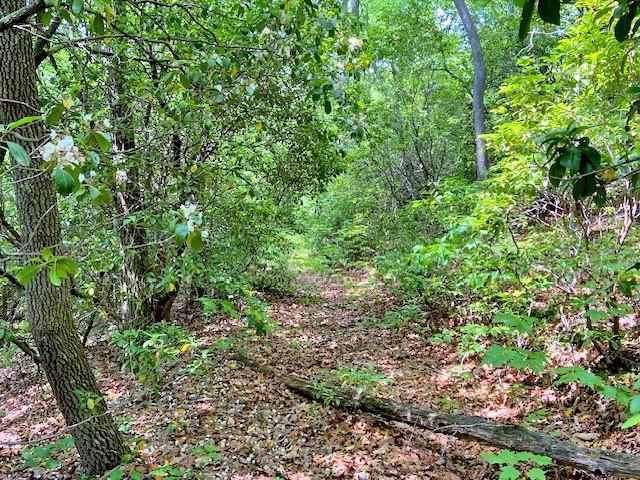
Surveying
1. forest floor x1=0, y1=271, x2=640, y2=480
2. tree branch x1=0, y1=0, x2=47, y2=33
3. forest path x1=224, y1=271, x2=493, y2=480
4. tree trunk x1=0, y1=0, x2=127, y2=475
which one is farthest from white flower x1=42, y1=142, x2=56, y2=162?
forest path x1=224, y1=271, x2=493, y2=480

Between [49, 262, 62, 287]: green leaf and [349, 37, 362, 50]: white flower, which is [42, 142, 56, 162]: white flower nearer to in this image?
[49, 262, 62, 287]: green leaf

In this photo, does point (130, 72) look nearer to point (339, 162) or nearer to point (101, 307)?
point (101, 307)

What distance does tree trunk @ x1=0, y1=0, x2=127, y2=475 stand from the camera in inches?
102

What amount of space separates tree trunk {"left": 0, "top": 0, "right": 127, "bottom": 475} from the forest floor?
58cm

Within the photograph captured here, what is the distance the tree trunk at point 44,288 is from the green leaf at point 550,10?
2570mm

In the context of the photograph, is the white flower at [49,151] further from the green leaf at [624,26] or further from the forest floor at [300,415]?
the forest floor at [300,415]

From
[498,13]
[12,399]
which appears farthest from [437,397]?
[498,13]

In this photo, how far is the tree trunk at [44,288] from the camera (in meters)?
2.58

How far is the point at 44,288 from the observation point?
2768mm

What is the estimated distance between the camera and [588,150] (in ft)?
5.43

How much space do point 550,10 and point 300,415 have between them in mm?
4001

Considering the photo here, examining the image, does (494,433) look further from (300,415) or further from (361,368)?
(361,368)

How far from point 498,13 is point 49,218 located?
42.9 feet

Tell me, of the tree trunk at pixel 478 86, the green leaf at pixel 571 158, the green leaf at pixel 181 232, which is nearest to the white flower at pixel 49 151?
the green leaf at pixel 181 232
